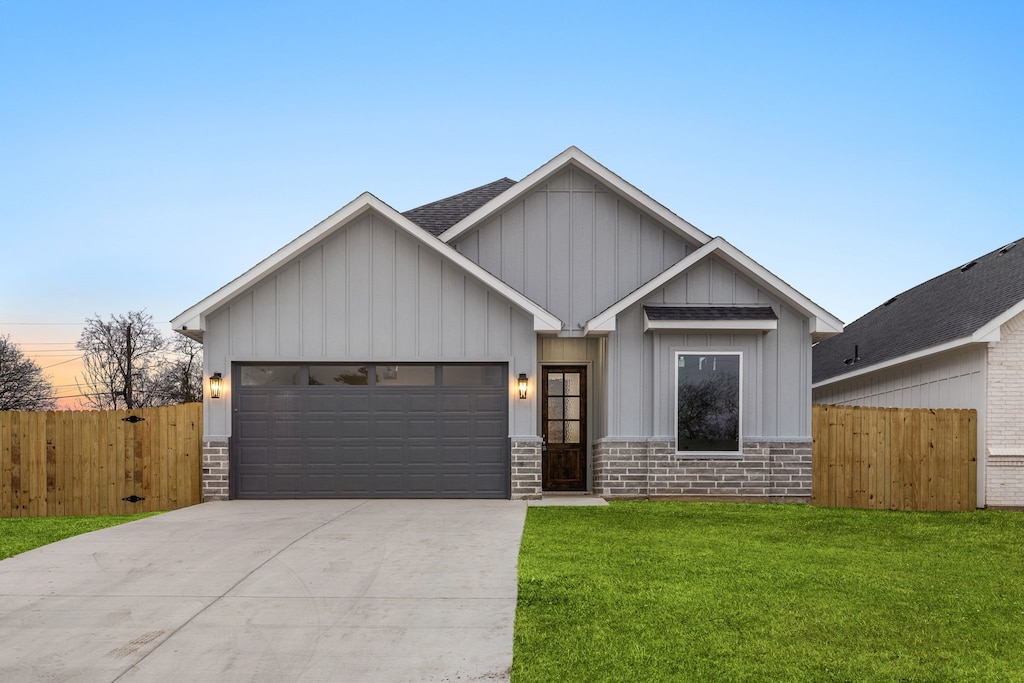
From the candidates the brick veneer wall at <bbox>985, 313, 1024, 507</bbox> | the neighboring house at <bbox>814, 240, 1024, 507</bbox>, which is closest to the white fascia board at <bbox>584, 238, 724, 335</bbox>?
the neighboring house at <bbox>814, 240, 1024, 507</bbox>

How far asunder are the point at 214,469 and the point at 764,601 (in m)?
10.0

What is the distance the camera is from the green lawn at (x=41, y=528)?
399 inches

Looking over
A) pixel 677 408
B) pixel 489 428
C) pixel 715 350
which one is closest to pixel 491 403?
pixel 489 428

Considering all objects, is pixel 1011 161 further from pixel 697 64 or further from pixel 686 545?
pixel 686 545

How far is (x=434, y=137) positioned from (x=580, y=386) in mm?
13772

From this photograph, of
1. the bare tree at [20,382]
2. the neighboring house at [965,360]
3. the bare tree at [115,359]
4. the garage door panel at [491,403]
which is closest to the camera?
the garage door panel at [491,403]

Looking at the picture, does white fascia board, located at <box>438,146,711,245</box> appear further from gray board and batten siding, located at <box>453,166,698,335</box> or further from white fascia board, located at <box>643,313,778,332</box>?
white fascia board, located at <box>643,313,778,332</box>

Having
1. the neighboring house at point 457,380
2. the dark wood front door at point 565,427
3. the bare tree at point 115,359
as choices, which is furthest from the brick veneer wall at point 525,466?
the bare tree at point 115,359

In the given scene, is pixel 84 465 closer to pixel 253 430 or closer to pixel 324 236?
pixel 253 430

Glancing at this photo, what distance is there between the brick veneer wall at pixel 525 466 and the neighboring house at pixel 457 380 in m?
0.02

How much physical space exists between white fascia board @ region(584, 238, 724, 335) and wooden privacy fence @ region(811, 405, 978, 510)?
352 centimetres

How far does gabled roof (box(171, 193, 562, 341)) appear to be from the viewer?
13.7m

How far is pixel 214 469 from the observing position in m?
14.0

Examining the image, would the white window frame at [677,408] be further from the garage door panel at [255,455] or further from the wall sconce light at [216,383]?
the wall sconce light at [216,383]
